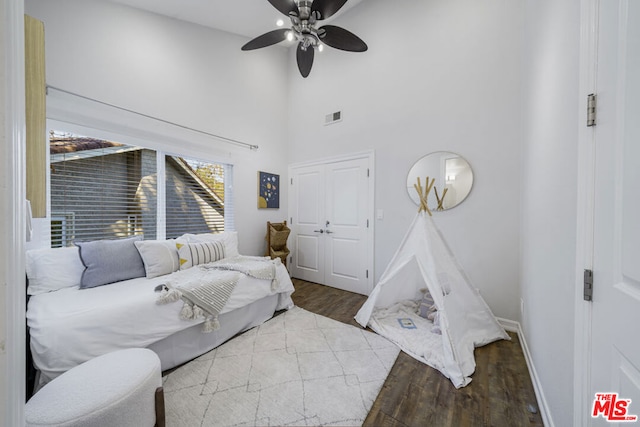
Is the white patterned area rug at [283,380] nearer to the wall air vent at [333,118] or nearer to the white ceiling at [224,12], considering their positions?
the wall air vent at [333,118]

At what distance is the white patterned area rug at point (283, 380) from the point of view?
132cm

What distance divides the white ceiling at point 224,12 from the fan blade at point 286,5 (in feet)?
3.91

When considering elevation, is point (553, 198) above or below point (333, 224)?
above

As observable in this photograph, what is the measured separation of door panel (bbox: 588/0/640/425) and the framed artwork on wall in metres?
3.49

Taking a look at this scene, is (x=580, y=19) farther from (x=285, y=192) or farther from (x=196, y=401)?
(x=285, y=192)

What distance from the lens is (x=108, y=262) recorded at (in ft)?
6.46

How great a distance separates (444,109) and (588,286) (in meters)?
2.37

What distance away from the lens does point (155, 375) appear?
1.19m

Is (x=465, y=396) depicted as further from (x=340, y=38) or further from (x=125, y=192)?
(x=125, y=192)

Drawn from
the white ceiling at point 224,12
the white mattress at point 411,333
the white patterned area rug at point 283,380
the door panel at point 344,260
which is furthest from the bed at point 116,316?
the white ceiling at point 224,12

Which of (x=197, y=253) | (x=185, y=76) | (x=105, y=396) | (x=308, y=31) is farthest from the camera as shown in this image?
(x=185, y=76)

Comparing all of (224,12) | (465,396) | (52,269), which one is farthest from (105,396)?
(224,12)

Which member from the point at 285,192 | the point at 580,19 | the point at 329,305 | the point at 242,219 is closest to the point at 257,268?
the point at 329,305

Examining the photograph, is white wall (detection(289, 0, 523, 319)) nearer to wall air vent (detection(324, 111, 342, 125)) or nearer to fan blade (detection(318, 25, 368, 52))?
wall air vent (detection(324, 111, 342, 125))
